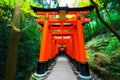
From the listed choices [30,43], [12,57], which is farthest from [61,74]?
[30,43]

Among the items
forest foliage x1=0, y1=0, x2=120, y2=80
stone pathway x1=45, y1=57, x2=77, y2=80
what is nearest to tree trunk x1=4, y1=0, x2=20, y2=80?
forest foliage x1=0, y1=0, x2=120, y2=80

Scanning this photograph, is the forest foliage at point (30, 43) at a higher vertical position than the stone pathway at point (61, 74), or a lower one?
higher

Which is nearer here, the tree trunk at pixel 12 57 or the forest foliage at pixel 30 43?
the tree trunk at pixel 12 57

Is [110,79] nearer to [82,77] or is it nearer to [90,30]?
[82,77]

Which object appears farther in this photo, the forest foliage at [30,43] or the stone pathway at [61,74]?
the forest foliage at [30,43]

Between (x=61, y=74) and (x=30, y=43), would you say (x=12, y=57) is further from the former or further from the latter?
(x=30, y=43)

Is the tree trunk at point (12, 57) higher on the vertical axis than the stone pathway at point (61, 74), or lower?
higher

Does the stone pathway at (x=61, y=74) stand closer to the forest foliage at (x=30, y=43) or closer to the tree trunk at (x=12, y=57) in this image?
the forest foliage at (x=30, y=43)

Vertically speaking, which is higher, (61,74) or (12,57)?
(12,57)

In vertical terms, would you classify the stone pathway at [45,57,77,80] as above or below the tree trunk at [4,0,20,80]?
below

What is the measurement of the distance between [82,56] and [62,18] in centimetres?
245

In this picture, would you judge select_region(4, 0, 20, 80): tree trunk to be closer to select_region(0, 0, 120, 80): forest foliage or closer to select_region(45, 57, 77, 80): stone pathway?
select_region(0, 0, 120, 80): forest foliage

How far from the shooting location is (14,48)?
9.10 metres

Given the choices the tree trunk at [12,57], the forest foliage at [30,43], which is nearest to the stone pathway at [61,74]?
the forest foliage at [30,43]
